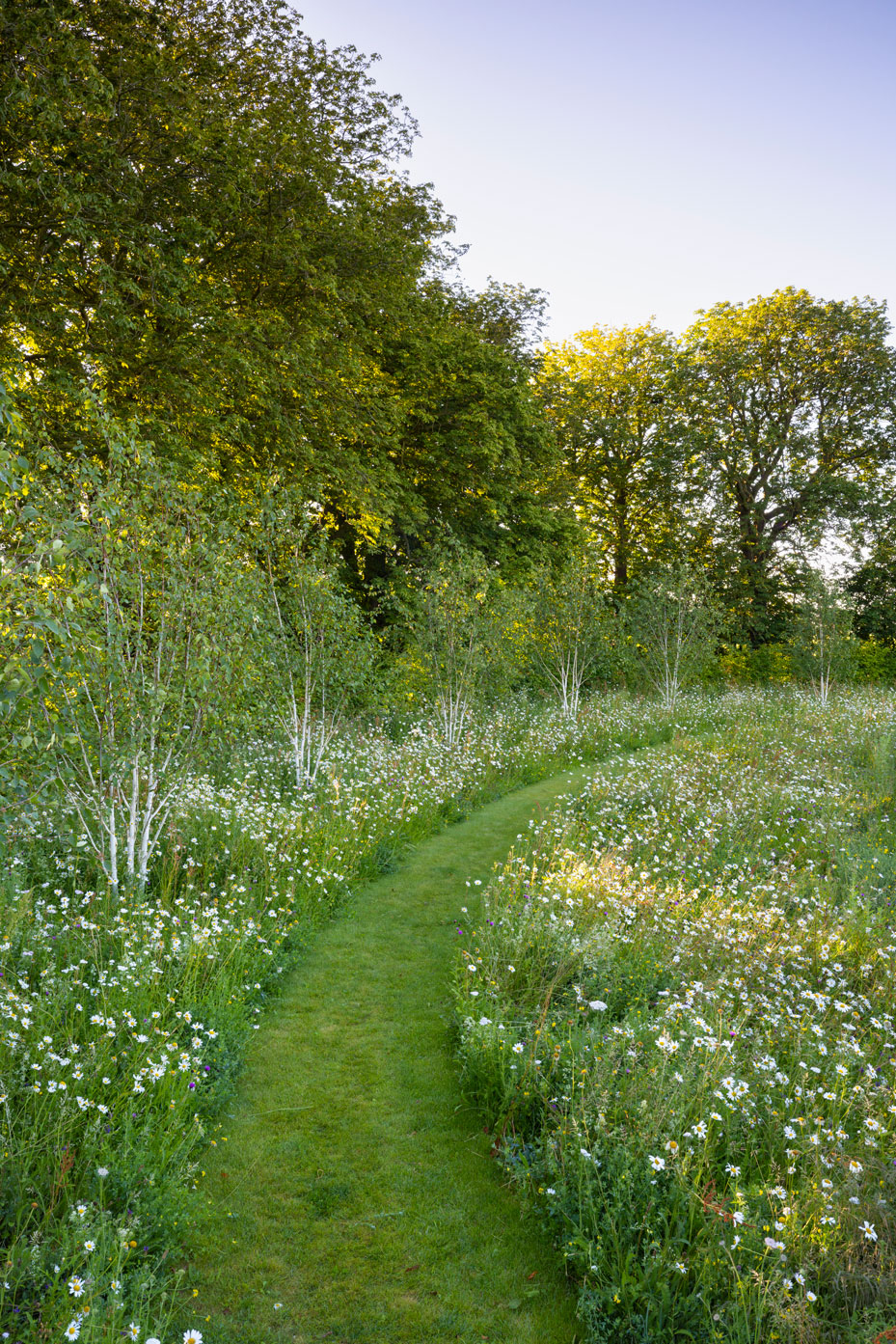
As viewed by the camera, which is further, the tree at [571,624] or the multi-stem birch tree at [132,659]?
the tree at [571,624]

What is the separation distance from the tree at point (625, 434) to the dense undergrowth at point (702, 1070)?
24770 mm

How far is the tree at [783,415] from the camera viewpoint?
29.4 m

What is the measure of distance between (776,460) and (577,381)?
8663mm

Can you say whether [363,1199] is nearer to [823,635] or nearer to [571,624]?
[571,624]

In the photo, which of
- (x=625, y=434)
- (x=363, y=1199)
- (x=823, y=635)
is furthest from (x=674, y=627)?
(x=363, y=1199)

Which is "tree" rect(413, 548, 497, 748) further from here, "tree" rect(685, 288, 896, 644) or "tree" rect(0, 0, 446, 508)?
"tree" rect(685, 288, 896, 644)

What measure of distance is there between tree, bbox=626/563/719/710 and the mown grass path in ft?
56.0

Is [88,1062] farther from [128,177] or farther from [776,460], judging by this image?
[776,460]

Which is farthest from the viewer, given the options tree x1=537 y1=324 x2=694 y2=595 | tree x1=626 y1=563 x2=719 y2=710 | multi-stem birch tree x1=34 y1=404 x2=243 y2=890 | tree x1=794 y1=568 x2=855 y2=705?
tree x1=537 y1=324 x2=694 y2=595

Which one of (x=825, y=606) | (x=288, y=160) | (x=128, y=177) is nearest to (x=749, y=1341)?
(x=128, y=177)

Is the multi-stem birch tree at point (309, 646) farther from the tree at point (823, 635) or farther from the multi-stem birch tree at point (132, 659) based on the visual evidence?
the tree at point (823, 635)

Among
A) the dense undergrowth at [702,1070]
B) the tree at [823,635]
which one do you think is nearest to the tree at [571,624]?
the tree at [823,635]

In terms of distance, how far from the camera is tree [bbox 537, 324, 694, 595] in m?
31.4

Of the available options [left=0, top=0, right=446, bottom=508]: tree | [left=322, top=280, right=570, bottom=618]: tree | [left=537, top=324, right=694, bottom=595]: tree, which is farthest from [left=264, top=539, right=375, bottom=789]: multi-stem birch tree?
[left=537, top=324, right=694, bottom=595]: tree
